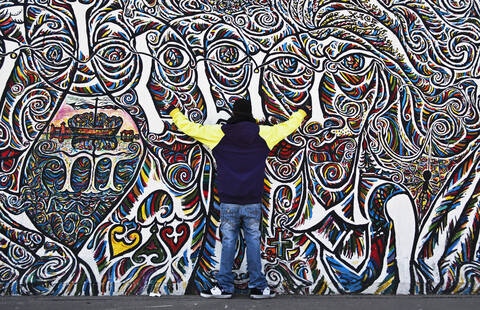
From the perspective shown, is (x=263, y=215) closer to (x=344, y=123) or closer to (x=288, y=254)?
(x=288, y=254)

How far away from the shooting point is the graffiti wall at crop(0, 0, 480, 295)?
4.27 meters

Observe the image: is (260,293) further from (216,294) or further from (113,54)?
(113,54)

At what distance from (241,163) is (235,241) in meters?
0.83

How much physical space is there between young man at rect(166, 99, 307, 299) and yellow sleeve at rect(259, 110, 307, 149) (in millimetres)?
11

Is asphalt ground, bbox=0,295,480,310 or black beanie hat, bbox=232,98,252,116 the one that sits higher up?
black beanie hat, bbox=232,98,252,116

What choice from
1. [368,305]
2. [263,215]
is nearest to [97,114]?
[263,215]

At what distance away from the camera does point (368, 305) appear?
3924 millimetres

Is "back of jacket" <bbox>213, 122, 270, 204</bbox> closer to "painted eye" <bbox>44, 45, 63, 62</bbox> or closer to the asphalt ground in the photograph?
the asphalt ground

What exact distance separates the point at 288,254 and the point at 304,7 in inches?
113

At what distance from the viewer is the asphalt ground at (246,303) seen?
3838mm

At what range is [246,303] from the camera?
3.95 meters

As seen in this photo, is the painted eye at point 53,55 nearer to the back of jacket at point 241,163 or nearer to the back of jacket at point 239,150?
the back of jacket at point 239,150

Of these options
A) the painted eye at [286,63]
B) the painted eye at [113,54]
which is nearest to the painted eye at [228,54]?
the painted eye at [286,63]

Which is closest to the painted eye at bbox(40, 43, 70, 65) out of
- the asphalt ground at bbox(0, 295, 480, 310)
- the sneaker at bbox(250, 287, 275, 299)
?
the asphalt ground at bbox(0, 295, 480, 310)
